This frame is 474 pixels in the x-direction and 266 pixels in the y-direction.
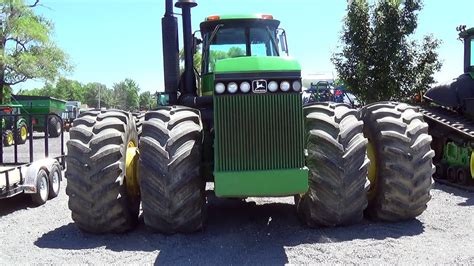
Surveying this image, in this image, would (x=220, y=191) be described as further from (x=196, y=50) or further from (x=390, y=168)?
(x=196, y=50)

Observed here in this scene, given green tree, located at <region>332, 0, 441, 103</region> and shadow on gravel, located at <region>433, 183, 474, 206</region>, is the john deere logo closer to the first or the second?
shadow on gravel, located at <region>433, 183, 474, 206</region>

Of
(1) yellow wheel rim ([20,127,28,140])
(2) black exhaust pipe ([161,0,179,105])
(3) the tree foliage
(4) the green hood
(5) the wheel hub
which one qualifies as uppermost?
(3) the tree foliage

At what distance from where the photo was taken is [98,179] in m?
5.41

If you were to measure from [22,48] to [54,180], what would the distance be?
2713 centimetres

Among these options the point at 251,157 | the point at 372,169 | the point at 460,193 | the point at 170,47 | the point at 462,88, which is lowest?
the point at 460,193

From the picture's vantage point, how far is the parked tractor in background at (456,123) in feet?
30.0

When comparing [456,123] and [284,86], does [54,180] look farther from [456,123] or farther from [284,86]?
[456,123]

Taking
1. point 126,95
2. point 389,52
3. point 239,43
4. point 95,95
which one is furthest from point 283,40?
point 95,95

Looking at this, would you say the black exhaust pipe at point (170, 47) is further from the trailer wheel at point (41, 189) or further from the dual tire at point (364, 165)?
the trailer wheel at point (41, 189)

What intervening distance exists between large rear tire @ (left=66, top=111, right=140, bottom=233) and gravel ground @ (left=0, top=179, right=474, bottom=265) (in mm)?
205

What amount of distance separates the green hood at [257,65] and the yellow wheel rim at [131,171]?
165 centimetres

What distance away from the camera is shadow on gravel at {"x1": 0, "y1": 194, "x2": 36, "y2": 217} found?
7714 mm

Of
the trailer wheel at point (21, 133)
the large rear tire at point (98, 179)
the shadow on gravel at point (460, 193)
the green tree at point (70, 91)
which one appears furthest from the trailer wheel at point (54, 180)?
the green tree at point (70, 91)

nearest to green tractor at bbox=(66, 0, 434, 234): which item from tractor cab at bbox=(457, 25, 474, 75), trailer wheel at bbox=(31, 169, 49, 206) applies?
trailer wheel at bbox=(31, 169, 49, 206)
